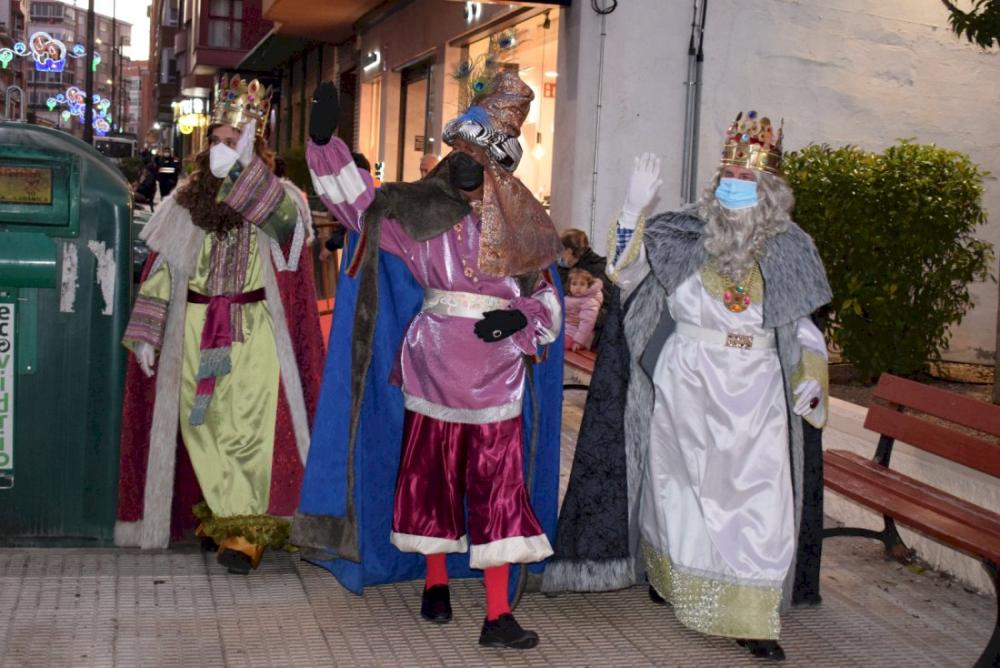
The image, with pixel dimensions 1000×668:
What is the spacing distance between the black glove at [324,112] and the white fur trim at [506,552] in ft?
4.93

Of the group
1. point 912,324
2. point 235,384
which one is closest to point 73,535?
point 235,384

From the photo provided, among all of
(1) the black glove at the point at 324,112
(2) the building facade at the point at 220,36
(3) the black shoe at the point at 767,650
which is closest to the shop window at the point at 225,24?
(2) the building facade at the point at 220,36

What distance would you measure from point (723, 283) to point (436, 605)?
156 cm

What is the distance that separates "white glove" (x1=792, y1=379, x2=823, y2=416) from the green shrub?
14.8 feet

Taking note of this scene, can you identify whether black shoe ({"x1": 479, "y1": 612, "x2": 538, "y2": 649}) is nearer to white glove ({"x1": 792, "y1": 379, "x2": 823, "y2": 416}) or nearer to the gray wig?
white glove ({"x1": 792, "y1": 379, "x2": 823, "y2": 416})

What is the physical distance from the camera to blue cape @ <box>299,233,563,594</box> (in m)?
4.49

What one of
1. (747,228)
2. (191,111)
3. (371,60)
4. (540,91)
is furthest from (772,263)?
(191,111)

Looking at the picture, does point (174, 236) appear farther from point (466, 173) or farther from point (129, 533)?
point (466, 173)

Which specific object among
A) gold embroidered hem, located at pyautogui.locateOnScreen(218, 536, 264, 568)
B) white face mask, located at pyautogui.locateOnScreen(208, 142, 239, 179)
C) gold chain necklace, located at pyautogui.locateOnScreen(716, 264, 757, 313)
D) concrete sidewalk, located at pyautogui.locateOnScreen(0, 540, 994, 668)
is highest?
white face mask, located at pyautogui.locateOnScreen(208, 142, 239, 179)

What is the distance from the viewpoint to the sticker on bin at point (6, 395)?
192 inches

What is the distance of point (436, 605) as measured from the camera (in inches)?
175

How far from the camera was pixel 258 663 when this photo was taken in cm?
395

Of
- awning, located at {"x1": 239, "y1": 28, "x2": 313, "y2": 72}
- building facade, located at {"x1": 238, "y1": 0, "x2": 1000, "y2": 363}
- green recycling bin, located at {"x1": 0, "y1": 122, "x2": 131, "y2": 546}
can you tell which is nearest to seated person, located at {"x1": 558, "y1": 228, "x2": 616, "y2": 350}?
building facade, located at {"x1": 238, "y1": 0, "x2": 1000, "y2": 363}

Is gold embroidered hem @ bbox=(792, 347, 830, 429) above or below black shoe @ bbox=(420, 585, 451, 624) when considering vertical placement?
above
